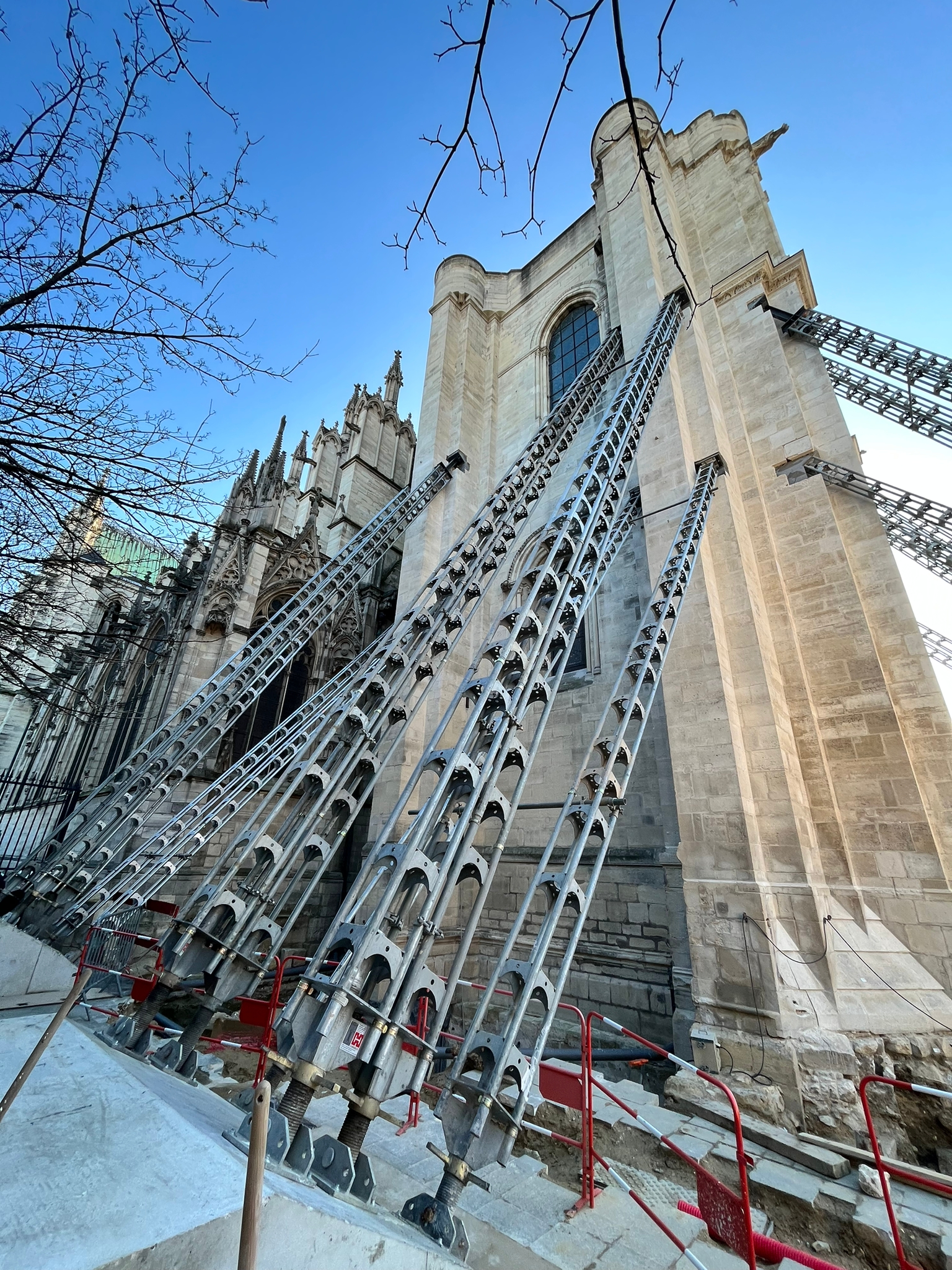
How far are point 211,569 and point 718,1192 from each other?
491 inches

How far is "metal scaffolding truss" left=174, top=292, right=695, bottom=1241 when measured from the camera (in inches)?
87.0

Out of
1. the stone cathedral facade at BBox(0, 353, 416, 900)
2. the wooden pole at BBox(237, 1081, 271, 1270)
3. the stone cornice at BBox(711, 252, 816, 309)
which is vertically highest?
the stone cornice at BBox(711, 252, 816, 309)

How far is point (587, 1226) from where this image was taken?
301 centimetres

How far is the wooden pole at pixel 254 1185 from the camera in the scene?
813 millimetres

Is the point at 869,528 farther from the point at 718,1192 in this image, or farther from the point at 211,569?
the point at 211,569

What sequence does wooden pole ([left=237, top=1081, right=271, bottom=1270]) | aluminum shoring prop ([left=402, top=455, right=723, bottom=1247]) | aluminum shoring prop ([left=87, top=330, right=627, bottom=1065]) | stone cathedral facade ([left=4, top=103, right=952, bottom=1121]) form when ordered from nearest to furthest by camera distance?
1. wooden pole ([left=237, top=1081, right=271, bottom=1270])
2. aluminum shoring prop ([left=402, top=455, right=723, bottom=1247])
3. aluminum shoring prop ([left=87, top=330, right=627, bottom=1065])
4. stone cathedral facade ([left=4, top=103, right=952, bottom=1121])

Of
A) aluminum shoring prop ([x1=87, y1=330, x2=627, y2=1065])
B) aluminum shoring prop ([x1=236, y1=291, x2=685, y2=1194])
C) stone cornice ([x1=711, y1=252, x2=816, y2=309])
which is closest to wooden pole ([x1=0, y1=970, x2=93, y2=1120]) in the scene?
aluminum shoring prop ([x1=236, y1=291, x2=685, y2=1194])

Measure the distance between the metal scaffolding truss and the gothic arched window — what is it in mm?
9534

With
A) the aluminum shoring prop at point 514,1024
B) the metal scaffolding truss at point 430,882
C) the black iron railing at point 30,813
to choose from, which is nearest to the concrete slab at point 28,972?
the metal scaffolding truss at point 430,882

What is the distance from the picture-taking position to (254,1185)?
2.89ft

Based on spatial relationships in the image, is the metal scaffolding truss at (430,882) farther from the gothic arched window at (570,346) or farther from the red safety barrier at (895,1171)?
the gothic arched window at (570,346)

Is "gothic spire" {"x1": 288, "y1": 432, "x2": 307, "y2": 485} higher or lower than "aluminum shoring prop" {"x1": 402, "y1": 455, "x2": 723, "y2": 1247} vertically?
higher

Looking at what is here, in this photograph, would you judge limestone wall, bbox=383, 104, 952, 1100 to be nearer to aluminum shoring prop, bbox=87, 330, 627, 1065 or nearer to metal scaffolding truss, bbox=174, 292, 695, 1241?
metal scaffolding truss, bbox=174, 292, 695, 1241

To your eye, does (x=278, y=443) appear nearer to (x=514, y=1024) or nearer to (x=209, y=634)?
(x=209, y=634)
